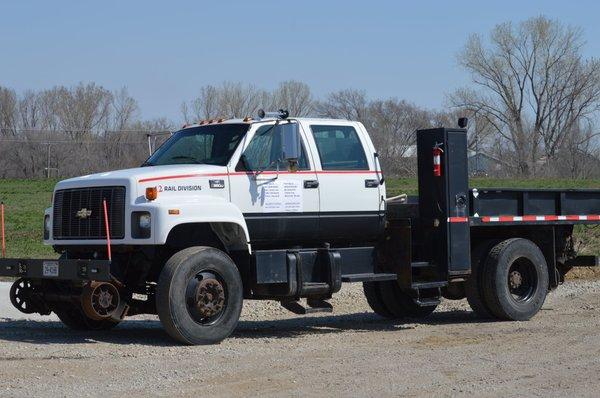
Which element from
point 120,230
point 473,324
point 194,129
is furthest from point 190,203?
point 473,324

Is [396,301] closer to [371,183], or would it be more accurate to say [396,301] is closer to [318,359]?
[371,183]

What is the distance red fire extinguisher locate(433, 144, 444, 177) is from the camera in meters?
13.7

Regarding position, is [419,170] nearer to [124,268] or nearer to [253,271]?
[253,271]

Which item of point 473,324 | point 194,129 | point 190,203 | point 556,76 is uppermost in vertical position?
point 556,76

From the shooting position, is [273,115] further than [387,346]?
Yes

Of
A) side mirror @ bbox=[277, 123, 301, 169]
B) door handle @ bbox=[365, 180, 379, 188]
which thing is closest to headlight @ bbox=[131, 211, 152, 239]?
side mirror @ bbox=[277, 123, 301, 169]

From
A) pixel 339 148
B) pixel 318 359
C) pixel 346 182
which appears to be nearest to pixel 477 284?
pixel 346 182

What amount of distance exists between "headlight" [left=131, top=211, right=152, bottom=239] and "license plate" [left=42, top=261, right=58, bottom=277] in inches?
38.3

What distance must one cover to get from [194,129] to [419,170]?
3.06 meters

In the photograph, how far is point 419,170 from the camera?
14.0m

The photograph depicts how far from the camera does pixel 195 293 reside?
11539 millimetres

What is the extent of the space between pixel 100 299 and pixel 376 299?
485 centimetres

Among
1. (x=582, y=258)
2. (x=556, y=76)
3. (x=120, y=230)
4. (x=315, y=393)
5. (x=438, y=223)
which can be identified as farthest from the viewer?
(x=556, y=76)

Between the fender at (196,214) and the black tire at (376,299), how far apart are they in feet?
11.1
